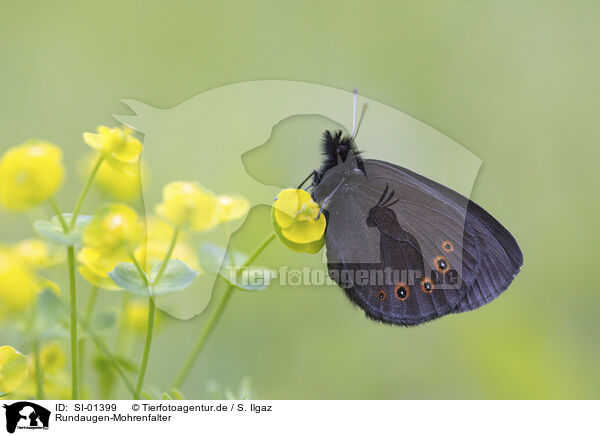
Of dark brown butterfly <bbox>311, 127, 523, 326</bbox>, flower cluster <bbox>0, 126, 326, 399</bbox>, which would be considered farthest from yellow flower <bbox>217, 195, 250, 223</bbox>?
dark brown butterfly <bbox>311, 127, 523, 326</bbox>

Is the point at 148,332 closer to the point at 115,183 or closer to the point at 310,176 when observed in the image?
the point at 115,183

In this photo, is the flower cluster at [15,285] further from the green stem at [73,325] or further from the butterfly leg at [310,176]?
the butterfly leg at [310,176]

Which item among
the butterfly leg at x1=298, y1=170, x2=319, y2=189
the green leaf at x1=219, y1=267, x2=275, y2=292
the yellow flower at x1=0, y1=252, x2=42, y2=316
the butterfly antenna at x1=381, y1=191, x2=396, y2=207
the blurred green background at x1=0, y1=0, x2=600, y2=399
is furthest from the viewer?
the blurred green background at x1=0, y1=0, x2=600, y2=399

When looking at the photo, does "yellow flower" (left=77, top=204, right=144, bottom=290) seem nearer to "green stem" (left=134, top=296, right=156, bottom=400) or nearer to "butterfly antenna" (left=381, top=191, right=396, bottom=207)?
"green stem" (left=134, top=296, right=156, bottom=400)
